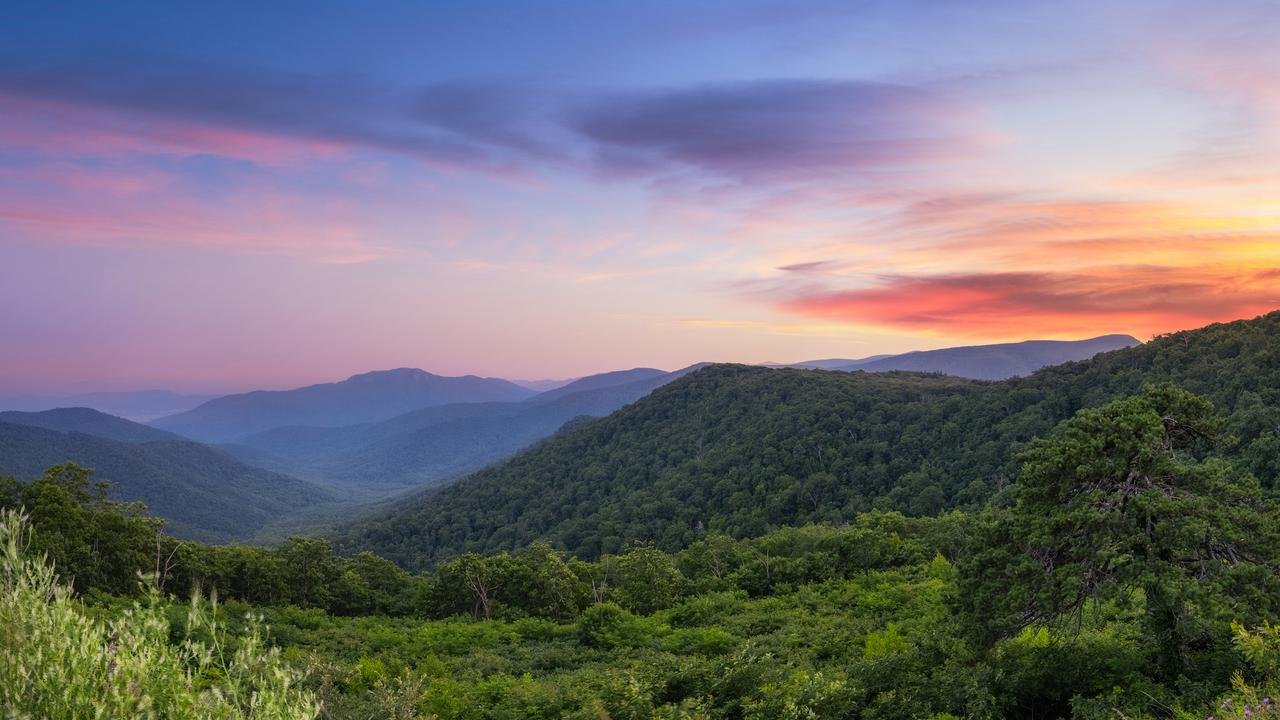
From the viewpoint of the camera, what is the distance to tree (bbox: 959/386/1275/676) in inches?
490

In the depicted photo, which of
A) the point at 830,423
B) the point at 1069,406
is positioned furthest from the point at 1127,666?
the point at 830,423

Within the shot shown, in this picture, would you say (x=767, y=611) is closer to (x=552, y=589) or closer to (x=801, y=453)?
(x=552, y=589)

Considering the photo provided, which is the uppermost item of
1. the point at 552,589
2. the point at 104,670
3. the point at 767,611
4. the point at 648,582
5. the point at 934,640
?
the point at 104,670

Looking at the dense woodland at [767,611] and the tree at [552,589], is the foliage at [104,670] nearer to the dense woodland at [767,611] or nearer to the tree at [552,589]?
the dense woodland at [767,611]

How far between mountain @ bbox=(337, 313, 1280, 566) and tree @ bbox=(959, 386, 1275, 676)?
163ft

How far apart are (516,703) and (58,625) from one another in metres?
12.4

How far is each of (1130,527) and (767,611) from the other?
2352 centimetres

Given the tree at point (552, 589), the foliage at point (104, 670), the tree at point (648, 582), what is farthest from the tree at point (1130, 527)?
the tree at point (552, 589)

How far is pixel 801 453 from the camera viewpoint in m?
116

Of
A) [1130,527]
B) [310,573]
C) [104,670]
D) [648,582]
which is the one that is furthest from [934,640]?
[310,573]

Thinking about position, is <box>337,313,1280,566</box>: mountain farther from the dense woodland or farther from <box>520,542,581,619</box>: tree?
<box>520,542,581,619</box>: tree

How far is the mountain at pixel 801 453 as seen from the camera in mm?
84000

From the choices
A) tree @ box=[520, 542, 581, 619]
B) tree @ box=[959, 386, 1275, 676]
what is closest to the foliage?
tree @ box=[959, 386, 1275, 676]

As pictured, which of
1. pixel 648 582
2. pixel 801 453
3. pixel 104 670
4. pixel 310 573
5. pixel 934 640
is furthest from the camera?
→ pixel 801 453
